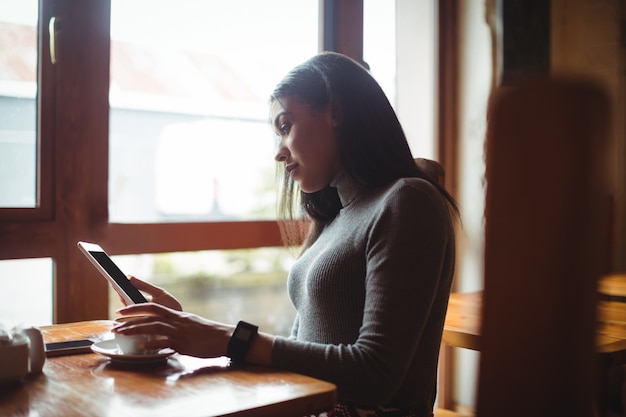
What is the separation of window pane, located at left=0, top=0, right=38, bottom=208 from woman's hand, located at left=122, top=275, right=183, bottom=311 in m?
0.66

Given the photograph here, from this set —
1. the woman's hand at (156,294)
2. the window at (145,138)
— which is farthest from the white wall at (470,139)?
the woman's hand at (156,294)

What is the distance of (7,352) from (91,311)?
930mm

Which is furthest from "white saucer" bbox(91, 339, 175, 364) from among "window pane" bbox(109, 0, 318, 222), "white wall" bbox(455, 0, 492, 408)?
"white wall" bbox(455, 0, 492, 408)

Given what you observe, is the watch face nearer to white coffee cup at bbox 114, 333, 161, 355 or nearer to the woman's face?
white coffee cup at bbox 114, 333, 161, 355

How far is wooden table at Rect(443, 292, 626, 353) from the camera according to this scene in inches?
64.3

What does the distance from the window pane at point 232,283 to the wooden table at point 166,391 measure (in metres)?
1.19

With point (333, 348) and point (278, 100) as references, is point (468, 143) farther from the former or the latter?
point (333, 348)

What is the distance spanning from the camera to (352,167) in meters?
1.37

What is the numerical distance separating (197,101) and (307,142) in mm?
1006

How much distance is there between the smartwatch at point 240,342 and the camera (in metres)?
1.06

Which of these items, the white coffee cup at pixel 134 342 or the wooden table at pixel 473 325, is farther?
the wooden table at pixel 473 325

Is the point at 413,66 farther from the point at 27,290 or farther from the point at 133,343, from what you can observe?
the point at 133,343

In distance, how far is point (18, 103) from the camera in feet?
5.90

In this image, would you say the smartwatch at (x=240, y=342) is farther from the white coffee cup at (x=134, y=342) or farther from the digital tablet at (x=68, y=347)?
the digital tablet at (x=68, y=347)
